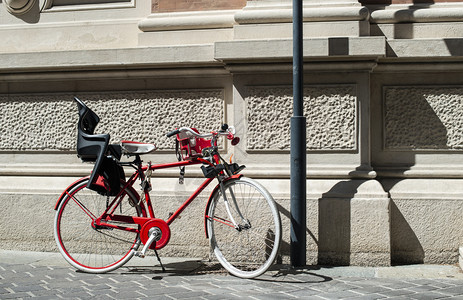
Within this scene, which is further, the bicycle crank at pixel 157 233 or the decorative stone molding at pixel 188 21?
the decorative stone molding at pixel 188 21

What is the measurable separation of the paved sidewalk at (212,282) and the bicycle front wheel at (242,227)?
0.57 feet

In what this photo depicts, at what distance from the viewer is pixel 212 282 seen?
14.6 ft

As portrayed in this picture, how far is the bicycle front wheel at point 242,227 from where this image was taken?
4637mm

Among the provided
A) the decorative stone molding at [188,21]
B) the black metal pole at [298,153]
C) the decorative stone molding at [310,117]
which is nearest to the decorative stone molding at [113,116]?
the decorative stone molding at [310,117]

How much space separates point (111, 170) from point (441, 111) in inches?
117

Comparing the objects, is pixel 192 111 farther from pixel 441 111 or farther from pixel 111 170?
pixel 441 111

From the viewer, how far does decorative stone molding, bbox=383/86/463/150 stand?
17.6ft

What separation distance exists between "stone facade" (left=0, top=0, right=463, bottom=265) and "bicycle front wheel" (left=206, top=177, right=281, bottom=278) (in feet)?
0.74

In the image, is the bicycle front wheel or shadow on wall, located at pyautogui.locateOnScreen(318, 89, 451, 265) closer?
the bicycle front wheel

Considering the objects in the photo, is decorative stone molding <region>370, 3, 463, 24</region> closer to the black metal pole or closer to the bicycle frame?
the black metal pole

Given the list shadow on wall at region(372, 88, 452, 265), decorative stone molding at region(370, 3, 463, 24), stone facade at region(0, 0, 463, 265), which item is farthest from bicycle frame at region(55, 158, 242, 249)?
decorative stone molding at region(370, 3, 463, 24)

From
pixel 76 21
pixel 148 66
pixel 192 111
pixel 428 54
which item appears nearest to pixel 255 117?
pixel 192 111

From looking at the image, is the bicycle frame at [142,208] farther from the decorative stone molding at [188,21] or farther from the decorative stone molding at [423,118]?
the decorative stone molding at [423,118]

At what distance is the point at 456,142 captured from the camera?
5.36m
